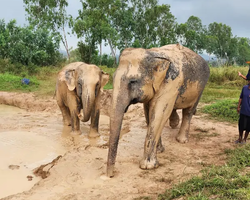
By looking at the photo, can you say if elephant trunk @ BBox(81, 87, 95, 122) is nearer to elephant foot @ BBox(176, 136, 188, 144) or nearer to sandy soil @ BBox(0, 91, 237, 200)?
sandy soil @ BBox(0, 91, 237, 200)

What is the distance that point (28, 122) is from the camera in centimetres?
907

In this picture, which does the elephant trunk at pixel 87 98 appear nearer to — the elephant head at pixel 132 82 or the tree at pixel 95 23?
the elephant head at pixel 132 82

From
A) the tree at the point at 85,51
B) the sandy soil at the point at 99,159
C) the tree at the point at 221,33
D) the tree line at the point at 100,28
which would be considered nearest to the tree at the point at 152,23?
the tree line at the point at 100,28

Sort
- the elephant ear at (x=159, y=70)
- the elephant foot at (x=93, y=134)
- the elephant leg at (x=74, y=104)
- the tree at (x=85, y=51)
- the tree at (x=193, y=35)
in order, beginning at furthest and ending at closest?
the tree at (x=193, y=35)
the tree at (x=85, y=51)
the elephant foot at (x=93, y=134)
the elephant leg at (x=74, y=104)
the elephant ear at (x=159, y=70)

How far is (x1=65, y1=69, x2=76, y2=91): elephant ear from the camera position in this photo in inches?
279

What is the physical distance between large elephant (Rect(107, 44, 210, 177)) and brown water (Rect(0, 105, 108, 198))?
1.71 metres

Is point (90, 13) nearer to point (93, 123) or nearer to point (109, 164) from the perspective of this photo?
point (93, 123)

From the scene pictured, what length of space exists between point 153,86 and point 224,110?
527 centimetres

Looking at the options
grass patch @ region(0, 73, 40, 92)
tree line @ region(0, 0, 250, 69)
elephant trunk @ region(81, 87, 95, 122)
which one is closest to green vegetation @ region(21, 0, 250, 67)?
tree line @ region(0, 0, 250, 69)

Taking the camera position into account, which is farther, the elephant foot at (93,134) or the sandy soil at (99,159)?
the elephant foot at (93,134)

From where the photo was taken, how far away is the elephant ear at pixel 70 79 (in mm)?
7090

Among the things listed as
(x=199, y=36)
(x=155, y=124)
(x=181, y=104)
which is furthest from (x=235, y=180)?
(x=199, y=36)

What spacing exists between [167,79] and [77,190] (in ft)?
7.82

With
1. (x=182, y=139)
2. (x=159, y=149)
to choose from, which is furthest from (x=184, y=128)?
(x=159, y=149)
